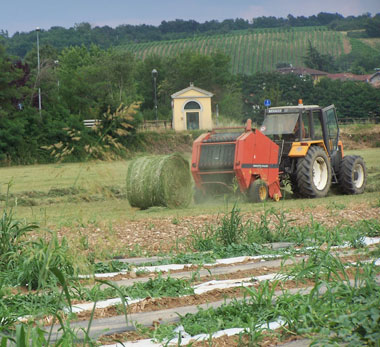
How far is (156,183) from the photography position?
14852 millimetres

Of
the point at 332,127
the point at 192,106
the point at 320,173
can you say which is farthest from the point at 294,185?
the point at 192,106

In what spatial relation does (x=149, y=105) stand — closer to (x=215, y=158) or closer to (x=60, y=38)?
(x=215, y=158)

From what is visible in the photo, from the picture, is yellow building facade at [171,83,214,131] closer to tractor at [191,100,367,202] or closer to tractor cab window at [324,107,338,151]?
tractor cab window at [324,107,338,151]

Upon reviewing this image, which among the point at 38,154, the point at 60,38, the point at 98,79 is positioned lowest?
the point at 38,154

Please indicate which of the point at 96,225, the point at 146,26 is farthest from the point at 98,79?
the point at 146,26

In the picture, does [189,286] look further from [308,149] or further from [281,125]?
[281,125]

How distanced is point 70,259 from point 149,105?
206 feet

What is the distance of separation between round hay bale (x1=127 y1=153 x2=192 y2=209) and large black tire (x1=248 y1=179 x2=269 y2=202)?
141 centimetres

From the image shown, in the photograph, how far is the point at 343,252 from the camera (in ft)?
24.8

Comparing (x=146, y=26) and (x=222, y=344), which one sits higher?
(x=146, y=26)

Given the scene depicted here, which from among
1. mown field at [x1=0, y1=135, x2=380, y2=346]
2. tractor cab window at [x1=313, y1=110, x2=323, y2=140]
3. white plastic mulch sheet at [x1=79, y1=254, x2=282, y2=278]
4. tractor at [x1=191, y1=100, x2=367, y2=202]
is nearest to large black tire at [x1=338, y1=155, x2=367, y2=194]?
tractor at [x1=191, y1=100, x2=367, y2=202]

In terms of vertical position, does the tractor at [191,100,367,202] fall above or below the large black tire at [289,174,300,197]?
above

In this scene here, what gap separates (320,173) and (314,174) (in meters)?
0.36

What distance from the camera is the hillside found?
99375 millimetres
